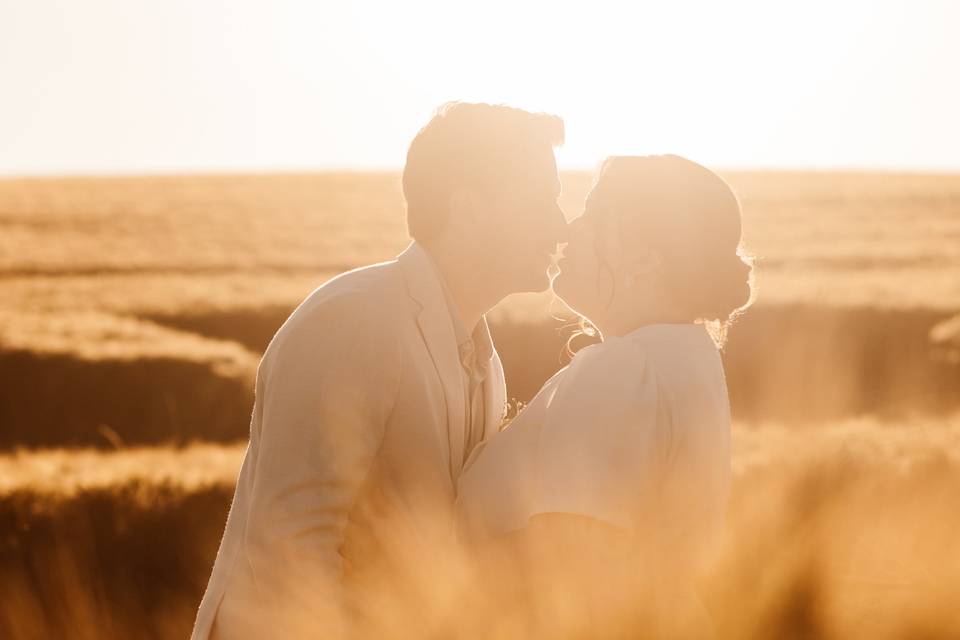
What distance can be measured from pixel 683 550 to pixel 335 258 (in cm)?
2425


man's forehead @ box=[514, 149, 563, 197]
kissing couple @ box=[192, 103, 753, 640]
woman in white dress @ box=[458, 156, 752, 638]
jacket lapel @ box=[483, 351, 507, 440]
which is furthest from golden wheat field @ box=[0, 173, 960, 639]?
woman in white dress @ box=[458, 156, 752, 638]

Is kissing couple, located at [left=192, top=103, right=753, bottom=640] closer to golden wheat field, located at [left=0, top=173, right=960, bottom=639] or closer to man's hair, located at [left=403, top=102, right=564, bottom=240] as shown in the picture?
man's hair, located at [left=403, top=102, right=564, bottom=240]

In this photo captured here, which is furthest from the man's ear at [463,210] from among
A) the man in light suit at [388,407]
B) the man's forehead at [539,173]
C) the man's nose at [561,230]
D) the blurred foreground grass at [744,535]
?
the blurred foreground grass at [744,535]

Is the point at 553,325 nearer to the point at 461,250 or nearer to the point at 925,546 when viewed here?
the point at 925,546

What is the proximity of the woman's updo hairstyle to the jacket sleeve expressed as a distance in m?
0.80

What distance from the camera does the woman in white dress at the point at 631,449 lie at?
2836mm

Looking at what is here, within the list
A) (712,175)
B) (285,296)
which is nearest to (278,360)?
(712,175)

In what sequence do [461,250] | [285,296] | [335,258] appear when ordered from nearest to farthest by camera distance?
[461,250] → [285,296] → [335,258]

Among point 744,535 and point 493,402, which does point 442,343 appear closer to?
point 493,402

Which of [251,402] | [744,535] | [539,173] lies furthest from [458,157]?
[251,402]

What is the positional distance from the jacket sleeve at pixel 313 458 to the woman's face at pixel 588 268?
61cm

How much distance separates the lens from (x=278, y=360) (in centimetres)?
332

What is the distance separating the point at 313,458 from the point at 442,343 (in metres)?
0.56

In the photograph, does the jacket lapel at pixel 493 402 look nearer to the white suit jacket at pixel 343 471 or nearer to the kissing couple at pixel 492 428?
the kissing couple at pixel 492 428
